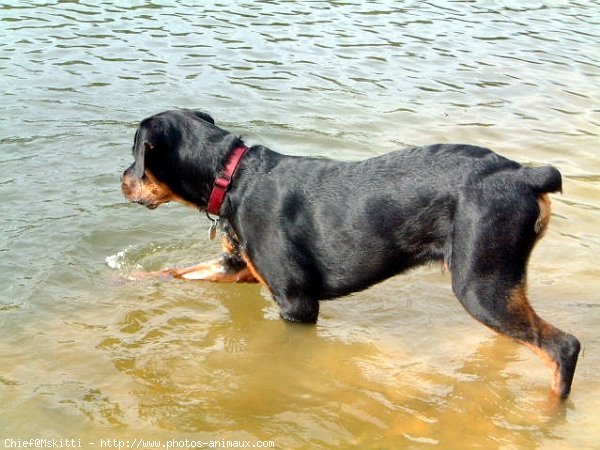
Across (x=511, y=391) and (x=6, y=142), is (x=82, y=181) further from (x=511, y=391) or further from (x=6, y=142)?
(x=511, y=391)

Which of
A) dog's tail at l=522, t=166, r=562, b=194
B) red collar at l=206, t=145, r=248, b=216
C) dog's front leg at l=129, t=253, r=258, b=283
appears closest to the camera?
dog's tail at l=522, t=166, r=562, b=194

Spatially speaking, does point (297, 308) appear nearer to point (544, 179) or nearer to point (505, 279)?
point (505, 279)

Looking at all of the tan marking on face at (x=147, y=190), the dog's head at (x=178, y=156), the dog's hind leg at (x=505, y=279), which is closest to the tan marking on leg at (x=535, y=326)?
the dog's hind leg at (x=505, y=279)

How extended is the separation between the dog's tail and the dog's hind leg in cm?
12

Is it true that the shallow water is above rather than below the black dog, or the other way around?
below

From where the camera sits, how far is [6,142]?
852cm

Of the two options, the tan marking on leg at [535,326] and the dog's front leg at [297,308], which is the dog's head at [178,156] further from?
the tan marking on leg at [535,326]

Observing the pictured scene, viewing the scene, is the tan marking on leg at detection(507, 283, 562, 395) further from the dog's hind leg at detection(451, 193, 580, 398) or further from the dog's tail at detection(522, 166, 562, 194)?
the dog's tail at detection(522, 166, 562, 194)

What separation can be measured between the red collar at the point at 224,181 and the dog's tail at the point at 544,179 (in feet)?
6.52

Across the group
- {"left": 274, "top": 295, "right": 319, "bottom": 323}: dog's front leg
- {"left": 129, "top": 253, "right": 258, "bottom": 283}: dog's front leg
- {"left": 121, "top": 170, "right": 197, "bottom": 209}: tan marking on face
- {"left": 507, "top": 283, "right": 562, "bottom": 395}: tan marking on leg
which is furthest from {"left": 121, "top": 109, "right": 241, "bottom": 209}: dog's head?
{"left": 507, "top": 283, "right": 562, "bottom": 395}: tan marking on leg

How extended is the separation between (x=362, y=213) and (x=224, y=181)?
3.34 feet

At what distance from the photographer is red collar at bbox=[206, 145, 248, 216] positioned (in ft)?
17.7

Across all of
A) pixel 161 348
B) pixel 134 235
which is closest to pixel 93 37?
pixel 134 235

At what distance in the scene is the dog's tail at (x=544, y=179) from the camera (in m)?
4.65
